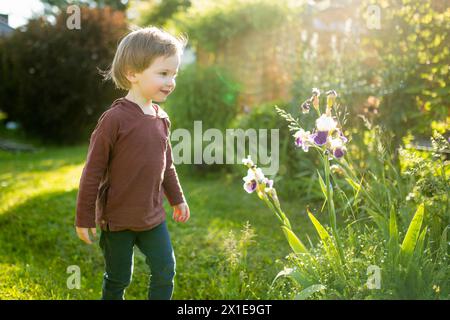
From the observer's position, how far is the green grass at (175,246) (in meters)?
3.15

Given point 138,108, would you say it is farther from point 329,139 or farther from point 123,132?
point 329,139

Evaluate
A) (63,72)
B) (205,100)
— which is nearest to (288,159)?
(205,100)

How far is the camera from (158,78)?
2.45 meters

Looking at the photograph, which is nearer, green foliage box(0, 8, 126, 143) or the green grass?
the green grass

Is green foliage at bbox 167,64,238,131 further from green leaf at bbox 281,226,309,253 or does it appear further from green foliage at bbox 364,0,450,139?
green leaf at bbox 281,226,309,253

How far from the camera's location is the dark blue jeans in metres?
2.50

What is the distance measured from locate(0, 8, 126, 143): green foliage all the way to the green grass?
4.61 metres

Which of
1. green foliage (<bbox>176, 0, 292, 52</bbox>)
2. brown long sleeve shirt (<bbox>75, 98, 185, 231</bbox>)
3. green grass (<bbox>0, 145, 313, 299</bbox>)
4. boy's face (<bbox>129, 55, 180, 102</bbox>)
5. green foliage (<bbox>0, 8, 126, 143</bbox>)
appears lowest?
green grass (<bbox>0, 145, 313, 299</bbox>)

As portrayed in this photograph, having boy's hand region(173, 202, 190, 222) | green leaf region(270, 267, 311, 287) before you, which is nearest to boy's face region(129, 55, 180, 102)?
boy's hand region(173, 202, 190, 222)

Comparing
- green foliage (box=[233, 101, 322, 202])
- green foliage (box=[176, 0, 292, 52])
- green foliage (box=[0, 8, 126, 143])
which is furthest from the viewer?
green foliage (box=[0, 8, 126, 143])

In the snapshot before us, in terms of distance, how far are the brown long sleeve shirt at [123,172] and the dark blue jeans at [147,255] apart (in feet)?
0.19

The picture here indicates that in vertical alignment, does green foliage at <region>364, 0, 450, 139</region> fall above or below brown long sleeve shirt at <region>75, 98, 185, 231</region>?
above
